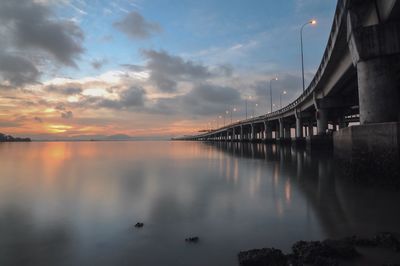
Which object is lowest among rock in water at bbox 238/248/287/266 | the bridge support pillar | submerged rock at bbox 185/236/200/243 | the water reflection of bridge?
the water reflection of bridge

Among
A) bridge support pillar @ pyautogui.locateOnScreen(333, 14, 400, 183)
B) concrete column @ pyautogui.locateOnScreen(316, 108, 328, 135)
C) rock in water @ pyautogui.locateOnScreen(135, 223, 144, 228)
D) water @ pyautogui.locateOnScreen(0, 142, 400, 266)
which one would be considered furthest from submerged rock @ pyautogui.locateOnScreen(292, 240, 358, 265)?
concrete column @ pyautogui.locateOnScreen(316, 108, 328, 135)

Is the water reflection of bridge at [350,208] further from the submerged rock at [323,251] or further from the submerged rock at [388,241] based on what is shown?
the submerged rock at [323,251]

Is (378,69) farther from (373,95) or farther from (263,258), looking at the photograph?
(263,258)

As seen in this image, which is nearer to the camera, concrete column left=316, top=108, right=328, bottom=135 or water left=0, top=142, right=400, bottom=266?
water left=0, top=142, right=400, bottom=266

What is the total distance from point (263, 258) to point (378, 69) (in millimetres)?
14153

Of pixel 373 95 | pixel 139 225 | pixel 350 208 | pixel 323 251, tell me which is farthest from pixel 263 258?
pixel 373 95

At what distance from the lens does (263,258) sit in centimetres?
515

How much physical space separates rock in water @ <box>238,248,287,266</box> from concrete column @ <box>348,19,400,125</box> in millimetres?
13083

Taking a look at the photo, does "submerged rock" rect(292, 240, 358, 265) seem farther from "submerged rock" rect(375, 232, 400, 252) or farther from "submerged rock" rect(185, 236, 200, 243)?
"submerged rock" rect(185, 236, 200, 243)

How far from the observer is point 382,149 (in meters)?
13.0

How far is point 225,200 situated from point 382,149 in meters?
7.59

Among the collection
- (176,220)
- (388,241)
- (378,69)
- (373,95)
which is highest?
(378,69)

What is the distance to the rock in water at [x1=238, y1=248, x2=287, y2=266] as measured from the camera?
5.07m

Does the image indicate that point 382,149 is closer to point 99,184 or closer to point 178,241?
point 178,241
